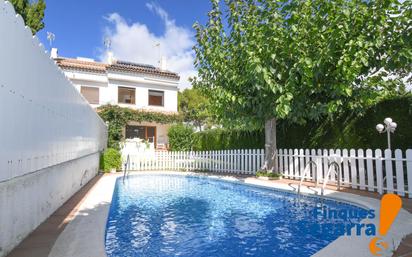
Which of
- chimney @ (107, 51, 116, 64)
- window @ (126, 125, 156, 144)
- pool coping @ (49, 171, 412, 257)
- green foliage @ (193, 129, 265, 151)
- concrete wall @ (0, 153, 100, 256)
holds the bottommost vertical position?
pool coping @ (49, 171, 412, 257)

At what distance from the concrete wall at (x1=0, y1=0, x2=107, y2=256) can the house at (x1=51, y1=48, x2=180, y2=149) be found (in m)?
18.5

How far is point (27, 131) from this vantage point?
3.47 m

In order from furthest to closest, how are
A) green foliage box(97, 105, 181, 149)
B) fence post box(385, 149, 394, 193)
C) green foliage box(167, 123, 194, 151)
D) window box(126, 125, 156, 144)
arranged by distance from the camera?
window box(126, 125, 156, 144) → green foliage box(97, 105, 181, 149) → green foliage box(167, 123, 194, 151) → fence post box(385, 149, 394, 193)

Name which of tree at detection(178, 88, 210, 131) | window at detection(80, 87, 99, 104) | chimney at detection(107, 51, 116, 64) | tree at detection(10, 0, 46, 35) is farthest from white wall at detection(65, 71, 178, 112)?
tree at detection(10, 0, 46, 35)

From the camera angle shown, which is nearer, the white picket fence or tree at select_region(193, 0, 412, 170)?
the white picket fence

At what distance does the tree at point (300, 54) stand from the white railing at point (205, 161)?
4.65ft

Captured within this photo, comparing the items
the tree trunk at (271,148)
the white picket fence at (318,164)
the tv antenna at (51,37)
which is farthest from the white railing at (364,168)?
the tv antenna at (51,37)

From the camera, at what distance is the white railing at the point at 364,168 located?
21.5 ft

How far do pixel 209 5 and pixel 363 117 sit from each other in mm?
→ 7331

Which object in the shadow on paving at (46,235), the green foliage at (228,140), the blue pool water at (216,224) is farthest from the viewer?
the green foliage at (228,140)

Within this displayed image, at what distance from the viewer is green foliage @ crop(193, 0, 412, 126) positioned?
775 cm

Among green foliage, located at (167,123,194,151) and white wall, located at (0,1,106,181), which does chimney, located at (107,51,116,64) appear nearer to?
green foliage, located at (167,123,194,151)

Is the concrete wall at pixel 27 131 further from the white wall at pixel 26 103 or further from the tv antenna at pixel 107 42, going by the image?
the tv antenna at pixel 107 42

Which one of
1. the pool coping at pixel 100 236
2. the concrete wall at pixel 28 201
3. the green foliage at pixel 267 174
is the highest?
the concrete wall at pixel 28 201
